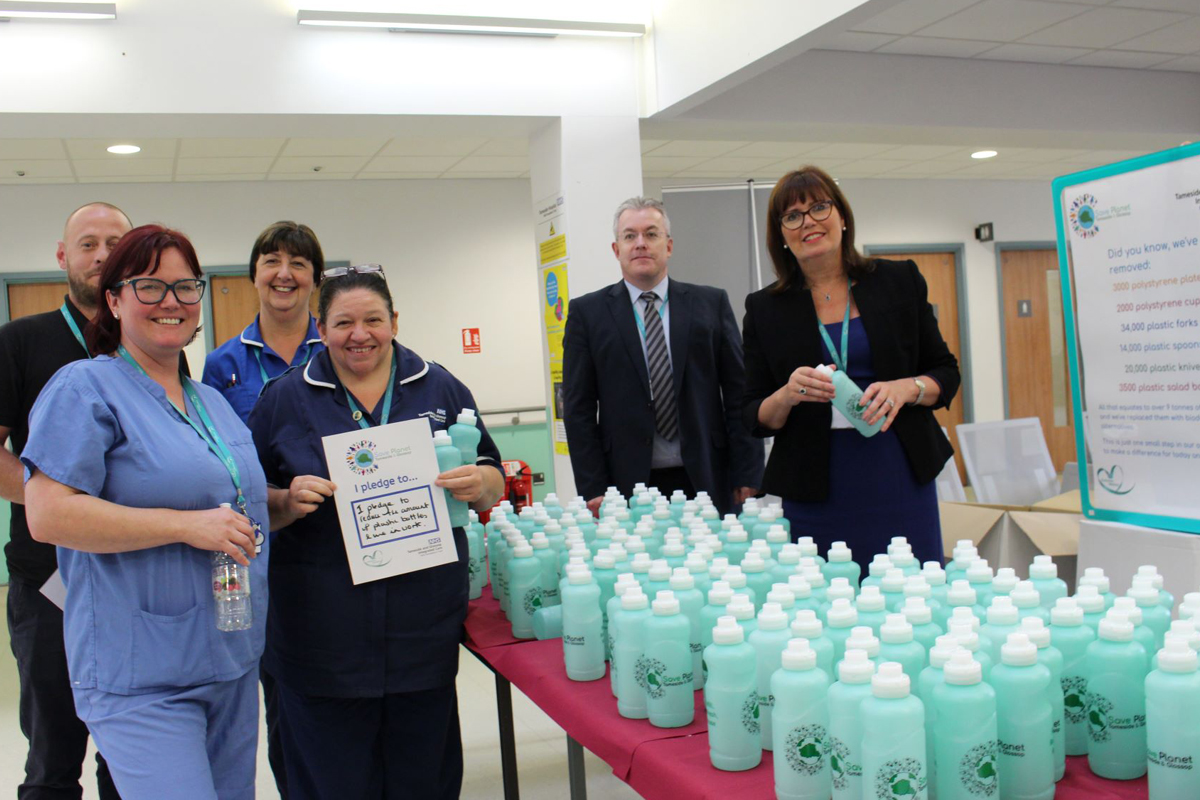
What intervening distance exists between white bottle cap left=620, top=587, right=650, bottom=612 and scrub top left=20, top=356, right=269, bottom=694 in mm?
728

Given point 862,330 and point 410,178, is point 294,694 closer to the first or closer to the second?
point 862,330

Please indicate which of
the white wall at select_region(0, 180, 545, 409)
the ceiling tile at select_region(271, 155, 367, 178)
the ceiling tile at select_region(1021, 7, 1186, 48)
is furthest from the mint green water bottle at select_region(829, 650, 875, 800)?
the white wall at select_region(0, 180, 545, 409)

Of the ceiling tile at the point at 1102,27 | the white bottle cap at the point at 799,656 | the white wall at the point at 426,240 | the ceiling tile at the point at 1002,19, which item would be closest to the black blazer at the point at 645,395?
the white bottle cap at the point at 799,656

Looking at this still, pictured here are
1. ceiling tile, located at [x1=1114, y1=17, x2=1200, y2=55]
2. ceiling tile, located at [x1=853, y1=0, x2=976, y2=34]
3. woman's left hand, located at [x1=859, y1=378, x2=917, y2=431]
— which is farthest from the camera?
ceiling tile, located at [x1=1114, y1=17, x2=1200, y2=55]

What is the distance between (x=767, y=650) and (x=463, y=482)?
91 centimetres

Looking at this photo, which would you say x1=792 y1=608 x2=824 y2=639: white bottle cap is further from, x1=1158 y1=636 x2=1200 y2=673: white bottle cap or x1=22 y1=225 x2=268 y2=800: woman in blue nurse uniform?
x1=22 y1=225 x2=268 y2=800: woman in blue nurse uniform

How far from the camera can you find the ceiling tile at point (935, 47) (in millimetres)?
5508

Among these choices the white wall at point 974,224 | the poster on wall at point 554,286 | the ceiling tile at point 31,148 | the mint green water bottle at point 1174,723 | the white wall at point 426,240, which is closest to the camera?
the mint green water bottle at point 1174,723

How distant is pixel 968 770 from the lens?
110 cm

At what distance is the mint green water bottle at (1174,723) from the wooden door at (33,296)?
26.6ft

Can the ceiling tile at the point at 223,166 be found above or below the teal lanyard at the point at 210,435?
above

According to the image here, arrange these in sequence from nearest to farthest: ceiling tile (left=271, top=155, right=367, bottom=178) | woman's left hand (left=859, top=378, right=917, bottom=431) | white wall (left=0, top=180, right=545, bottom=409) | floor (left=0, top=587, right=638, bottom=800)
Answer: woman's left hand (left=859, top=378, right=917, bottom=431), floor (left=0, top=587, right=638, bottom=800), ceiling tile (left=271, top=155, right=367, bottom=178), white wall (left=0, top=180, right=545, bottom=409)

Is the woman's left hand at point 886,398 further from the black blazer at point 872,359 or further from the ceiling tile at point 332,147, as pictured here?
the ceiling tile at point 332,147

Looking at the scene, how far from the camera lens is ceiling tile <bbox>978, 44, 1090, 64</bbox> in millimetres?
5781
